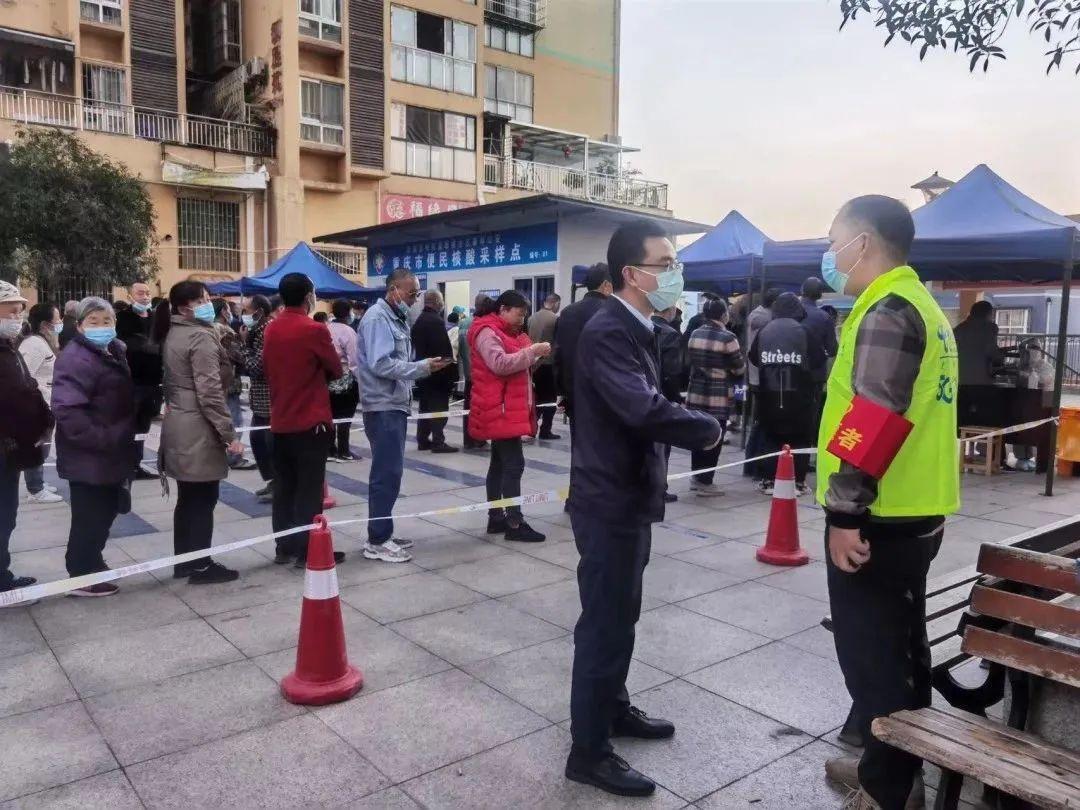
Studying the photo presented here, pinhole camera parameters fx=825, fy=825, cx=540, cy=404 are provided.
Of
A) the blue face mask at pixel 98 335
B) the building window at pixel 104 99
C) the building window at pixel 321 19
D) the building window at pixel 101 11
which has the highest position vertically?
the building window at pixel 321 19

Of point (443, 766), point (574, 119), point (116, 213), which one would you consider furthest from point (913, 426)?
point (574, 119)

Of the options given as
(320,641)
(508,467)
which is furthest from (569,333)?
(320,641)

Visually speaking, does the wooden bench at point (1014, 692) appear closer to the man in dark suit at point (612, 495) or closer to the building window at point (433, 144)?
the man in dark suit at point (612, 495)

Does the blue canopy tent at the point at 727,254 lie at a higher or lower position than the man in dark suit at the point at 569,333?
higher

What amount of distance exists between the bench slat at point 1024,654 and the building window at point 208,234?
86.4 feet

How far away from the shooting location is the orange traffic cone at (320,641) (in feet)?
11.1

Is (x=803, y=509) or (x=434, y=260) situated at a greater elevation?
(x=434, y=260)

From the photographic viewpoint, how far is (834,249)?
2.68m

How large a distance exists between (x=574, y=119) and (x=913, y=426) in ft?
120

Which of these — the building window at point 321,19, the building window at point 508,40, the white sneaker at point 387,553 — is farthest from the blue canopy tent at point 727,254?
the building window at point 508,40

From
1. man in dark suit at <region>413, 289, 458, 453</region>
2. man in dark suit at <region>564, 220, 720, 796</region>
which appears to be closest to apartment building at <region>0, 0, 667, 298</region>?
man in dark suit at <region>413, 289, 458, 453</region>

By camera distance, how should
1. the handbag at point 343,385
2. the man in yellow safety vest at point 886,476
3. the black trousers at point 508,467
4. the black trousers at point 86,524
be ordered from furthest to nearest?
the handbag at point 343,385, the black trousers at point 508,467, the black trousers at point 86,524, the man in yellow safety vest at point 886,476

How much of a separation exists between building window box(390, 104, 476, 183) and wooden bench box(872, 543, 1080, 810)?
92.5 feet

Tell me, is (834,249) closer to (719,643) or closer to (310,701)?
(719,643)
